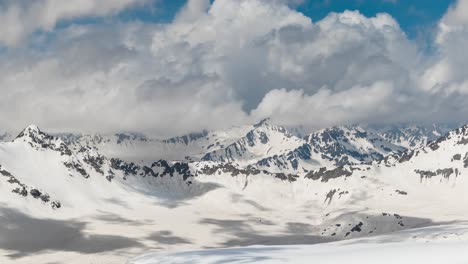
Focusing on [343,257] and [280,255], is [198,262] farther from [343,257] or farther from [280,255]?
[343,257]

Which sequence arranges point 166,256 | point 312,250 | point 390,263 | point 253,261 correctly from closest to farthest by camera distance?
point 390,263 < point 253,261 < point 166,256 < point 312,250

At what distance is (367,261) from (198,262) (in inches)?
644

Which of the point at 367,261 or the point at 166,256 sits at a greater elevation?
the point at 166,256

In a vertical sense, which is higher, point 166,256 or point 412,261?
point 166,256

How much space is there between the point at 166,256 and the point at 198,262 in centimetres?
502

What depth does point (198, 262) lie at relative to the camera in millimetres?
53156

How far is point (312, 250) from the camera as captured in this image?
199 ft

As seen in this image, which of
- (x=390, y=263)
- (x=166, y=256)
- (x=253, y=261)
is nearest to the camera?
(x=390, y=263)

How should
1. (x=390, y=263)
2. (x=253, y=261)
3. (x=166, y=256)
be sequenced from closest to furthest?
(x=390, y=263) → (x=253, y=261) → (x=166, y=256)

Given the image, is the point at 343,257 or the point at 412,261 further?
the point at 343,257

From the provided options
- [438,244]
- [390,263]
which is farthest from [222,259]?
[438,244]

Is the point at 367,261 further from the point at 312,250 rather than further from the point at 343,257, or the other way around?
the point at 312,250

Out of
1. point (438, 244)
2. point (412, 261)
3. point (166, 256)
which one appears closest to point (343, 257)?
point (412, 261)

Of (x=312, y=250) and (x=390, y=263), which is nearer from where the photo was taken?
(x=390, y=263)
